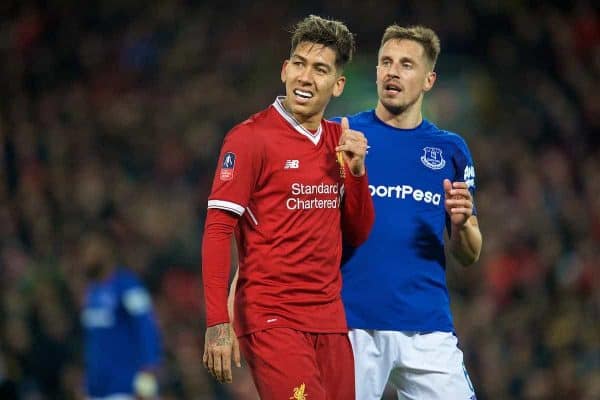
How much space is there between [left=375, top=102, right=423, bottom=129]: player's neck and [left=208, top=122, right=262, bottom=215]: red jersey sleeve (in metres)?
0.97

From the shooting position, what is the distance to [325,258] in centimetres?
456

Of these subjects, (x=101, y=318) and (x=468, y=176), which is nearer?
(x=468, y=176)

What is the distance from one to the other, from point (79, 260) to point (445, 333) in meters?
6.20

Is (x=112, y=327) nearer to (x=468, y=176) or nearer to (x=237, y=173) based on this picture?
(x=468, y=176)

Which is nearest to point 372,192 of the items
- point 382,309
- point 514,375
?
point 382,309

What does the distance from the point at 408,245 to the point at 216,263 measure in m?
1.06

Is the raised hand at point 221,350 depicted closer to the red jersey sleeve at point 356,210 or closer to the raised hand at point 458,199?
the red jersey sleeve at point 356,210

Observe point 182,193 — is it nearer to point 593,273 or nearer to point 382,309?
point 593,273

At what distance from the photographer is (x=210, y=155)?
12.1 metres

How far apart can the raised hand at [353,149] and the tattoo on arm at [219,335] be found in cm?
81

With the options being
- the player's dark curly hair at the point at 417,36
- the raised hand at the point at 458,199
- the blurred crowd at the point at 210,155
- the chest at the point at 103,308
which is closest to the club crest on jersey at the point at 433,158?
the raised hand at the point at 458,199

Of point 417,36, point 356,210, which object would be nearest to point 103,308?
point 417,36

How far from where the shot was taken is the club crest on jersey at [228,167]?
4391 mm

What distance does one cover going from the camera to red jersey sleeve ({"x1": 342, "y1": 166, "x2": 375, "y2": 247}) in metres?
4.62
